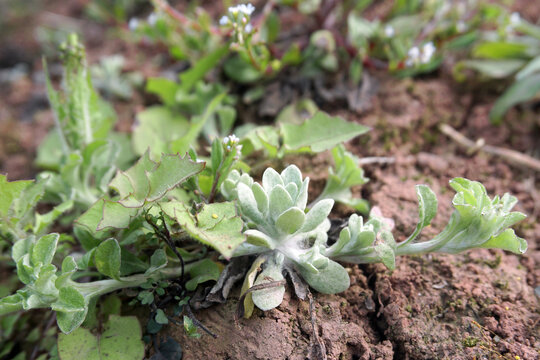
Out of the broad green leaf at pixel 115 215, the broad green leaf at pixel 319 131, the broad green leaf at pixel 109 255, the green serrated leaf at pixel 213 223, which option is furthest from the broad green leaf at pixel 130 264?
the broad green leaf at pixel 319 131

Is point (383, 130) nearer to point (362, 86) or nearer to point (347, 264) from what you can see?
point (362, 86)

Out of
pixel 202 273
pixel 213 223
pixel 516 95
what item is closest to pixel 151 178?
pixel 213 223

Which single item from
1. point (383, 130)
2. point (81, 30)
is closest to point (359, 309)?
point (383, 130)

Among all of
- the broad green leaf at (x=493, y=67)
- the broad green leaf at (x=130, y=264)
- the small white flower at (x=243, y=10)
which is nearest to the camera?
the broad green leaf at (x=130, y=264)

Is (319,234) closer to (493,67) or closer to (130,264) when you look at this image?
(130,264)

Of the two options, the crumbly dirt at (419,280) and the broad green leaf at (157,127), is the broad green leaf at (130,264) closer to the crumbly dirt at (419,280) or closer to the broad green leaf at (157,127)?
the crumbly dirt at (419,280)

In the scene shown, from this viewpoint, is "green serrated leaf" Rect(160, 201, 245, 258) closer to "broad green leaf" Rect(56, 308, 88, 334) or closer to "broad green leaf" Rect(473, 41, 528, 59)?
"broad green leaf" Rect(56, 308, 88, 334)

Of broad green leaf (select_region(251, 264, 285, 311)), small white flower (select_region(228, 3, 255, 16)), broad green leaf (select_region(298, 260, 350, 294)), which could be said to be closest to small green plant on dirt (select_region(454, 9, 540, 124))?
small white flower (select_region(228, 3, 255, 16))
